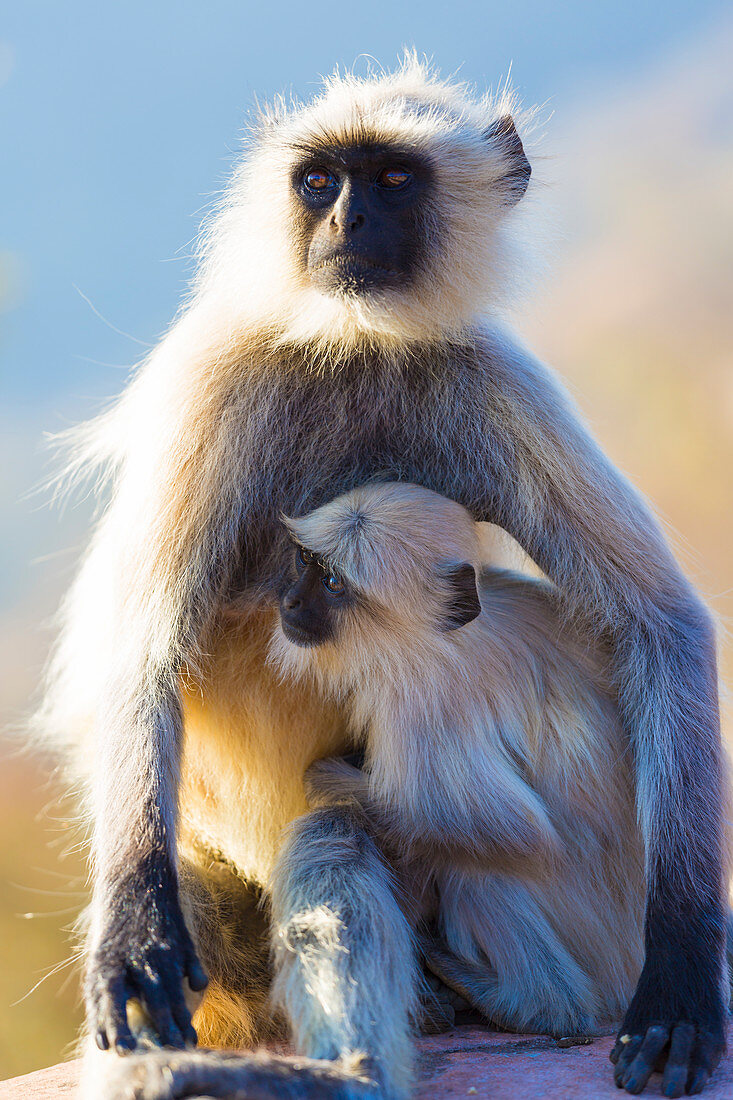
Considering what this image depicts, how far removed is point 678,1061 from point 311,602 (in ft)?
3.36

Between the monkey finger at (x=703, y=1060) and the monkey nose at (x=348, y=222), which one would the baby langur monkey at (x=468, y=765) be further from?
the monkey nose at (x=348, y=222)

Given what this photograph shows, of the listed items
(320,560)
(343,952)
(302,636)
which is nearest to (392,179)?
(320,560)

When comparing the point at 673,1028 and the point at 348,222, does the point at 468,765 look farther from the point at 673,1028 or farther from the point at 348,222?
the point at 348,222

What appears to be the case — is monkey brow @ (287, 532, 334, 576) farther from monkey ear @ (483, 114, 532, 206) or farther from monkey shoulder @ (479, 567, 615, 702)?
monkey ear @ (483, 114, 532, 206)

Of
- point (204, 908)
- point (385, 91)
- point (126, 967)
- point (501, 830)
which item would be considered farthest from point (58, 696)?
point (385, 91)

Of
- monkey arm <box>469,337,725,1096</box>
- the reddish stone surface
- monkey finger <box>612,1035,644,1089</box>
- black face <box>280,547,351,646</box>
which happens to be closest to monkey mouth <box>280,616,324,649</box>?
black face <box>280,547,351,646</box>

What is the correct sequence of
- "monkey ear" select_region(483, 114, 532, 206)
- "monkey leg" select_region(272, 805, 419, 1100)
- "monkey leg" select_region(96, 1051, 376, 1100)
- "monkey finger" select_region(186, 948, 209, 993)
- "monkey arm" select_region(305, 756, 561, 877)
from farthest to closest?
"monkey ear" select_region(483, 114, 532, 206) < "monkey arm" select_region(305, 756, 561, 877) < "monkey finger" select_region(186, 948, 209, 993) < "monkey leg" select_region(272, 805, 419, 1100) < "monkey leg" select_region(96, 1051, 376, 1100)

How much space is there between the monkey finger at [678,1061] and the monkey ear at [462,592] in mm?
797

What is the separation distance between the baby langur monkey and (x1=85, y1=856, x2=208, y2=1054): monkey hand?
0.60 feet

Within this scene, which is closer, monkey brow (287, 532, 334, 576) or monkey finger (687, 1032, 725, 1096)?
monkey finger (687, 1032, 725, 1096)

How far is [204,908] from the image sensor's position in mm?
2320

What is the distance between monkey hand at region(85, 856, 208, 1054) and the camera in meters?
1.88

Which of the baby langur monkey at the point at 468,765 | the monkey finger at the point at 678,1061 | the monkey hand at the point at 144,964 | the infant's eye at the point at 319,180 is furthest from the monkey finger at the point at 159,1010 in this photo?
the infant's eye at the point at 319,180

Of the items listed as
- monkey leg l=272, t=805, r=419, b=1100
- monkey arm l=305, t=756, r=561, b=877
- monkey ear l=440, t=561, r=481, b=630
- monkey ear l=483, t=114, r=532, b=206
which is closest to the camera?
monkey leg l=272, t=805, r=419, b=1100
